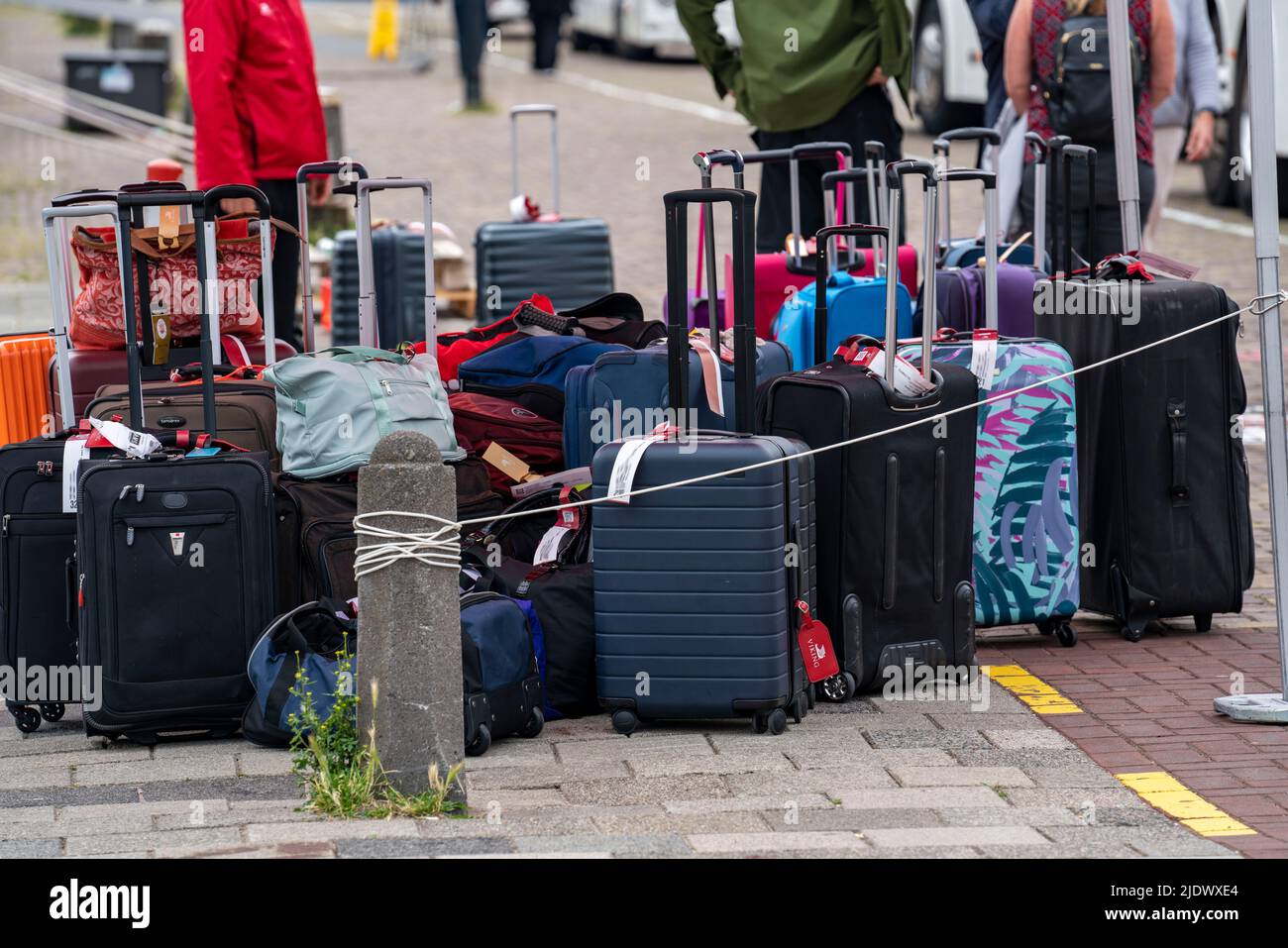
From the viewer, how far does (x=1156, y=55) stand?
8.37m

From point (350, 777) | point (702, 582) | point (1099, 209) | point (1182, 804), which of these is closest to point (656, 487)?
point (702, 582)

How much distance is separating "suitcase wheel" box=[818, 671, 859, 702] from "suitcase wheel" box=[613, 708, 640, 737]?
1.94 feet

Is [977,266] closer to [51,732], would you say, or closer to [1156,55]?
[1156,55]

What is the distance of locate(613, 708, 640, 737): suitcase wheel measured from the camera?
5.50 m

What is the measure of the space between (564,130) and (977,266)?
579 inches

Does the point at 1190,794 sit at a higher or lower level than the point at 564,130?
lower

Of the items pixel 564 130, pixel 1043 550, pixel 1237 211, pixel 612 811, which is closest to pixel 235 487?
pixel 612 811

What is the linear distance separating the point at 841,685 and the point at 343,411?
1.62m

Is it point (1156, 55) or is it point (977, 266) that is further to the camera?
point (1156, 55)

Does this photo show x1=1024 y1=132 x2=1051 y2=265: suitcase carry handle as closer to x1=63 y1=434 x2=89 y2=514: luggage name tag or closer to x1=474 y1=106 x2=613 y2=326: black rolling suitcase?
x1=474 y1=106 x2=613 y2=326: black rolling suitcase

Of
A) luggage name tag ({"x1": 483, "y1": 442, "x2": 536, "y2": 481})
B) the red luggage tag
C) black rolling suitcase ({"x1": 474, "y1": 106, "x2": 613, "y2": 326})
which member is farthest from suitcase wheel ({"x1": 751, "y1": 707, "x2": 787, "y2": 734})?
black rolling suitcase ({"x1": 474, "y1": 106, "x2": 613, "y2": 326})

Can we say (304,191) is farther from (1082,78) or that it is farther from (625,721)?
(1082,78)

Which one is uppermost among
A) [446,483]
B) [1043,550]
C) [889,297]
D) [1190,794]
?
[889,297]

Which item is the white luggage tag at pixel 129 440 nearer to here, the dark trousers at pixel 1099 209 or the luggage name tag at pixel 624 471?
the luggage name tag at pixel 624 471
